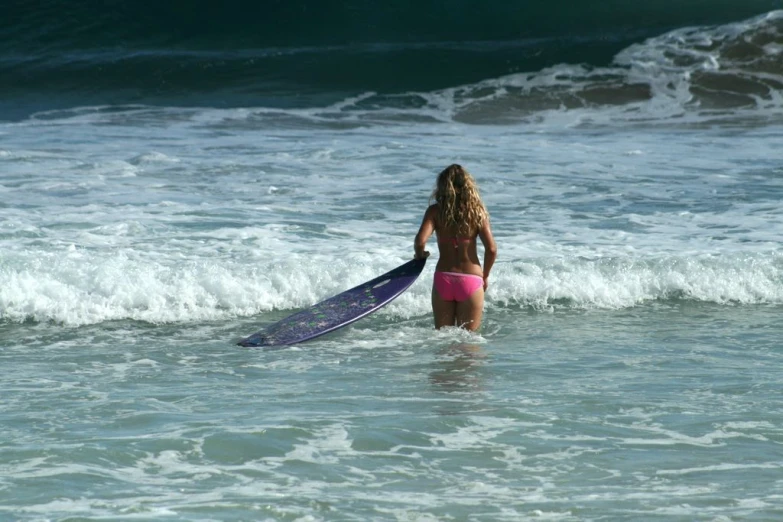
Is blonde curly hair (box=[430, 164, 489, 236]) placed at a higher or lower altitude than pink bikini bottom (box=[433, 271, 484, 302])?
higher

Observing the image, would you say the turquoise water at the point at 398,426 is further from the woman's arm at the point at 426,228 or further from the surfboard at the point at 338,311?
the woman's arm at the point at 426,228

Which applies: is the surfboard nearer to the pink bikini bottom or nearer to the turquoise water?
the turquoise water

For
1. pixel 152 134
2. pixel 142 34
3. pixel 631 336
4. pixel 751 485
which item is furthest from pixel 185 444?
pixel 142 34

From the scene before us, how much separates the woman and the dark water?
41.7 feet

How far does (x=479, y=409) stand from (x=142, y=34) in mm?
20110

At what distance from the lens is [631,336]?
7.08 meters

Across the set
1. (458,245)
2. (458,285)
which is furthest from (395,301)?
(458,245)

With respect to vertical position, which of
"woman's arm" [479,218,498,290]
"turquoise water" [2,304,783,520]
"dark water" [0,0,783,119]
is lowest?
"turquoise water" [2,304,783,520]

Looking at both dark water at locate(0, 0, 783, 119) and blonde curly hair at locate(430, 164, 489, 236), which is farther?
dark water at locate(0, 0, 783, 119)

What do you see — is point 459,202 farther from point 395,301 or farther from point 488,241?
point 395,301

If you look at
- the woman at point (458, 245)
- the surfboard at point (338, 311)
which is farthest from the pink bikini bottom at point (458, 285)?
the surfboard at point (338, 311)

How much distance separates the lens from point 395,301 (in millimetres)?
7996

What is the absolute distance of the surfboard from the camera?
6.85 metres

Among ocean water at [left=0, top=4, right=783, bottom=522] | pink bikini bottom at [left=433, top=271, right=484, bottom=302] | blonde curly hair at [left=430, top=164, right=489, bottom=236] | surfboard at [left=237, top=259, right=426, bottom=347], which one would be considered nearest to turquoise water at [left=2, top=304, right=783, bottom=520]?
ocean water at [left=0, top=4, right=783, bottom=522]
